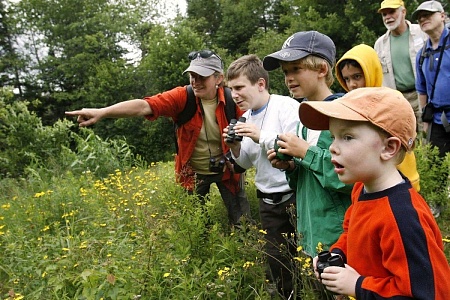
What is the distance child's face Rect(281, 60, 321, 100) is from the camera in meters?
2.24

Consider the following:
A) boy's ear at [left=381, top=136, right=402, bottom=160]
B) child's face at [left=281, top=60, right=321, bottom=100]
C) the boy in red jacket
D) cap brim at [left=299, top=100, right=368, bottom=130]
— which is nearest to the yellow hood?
child's face at [left=281, top=60, right=321, bottom=100]

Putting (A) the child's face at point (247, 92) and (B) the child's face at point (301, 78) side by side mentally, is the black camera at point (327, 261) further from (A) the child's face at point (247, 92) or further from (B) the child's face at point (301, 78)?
(A) the child's face at point (247, 92)

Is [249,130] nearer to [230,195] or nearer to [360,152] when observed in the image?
[360,152]

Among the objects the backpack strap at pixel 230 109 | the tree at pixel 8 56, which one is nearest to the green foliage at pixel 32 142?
the backpack strap at pixel 230 109

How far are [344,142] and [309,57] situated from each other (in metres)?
0.94

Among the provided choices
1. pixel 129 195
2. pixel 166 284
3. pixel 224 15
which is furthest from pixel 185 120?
pixel 224 15

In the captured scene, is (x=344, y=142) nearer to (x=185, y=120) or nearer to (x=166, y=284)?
(x=166, y=284)

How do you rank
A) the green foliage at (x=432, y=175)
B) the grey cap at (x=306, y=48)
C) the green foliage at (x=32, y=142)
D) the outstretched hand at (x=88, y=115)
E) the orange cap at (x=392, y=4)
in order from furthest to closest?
the green foliage at (x=32, y=142) → the orange cap at (x=392, y=4) → the green foliage at (x=432, y=175) → the outstretched hand at (x=88, y=115) → the grey cap at (x=306, y=48)

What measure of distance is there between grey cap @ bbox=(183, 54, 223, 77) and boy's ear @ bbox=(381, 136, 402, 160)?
7.13 ft

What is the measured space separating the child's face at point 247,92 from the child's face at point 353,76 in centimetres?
59

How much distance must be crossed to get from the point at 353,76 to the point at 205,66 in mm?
1383

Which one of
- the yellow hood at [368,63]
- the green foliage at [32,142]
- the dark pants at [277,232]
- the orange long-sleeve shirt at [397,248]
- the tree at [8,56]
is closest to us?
the orange long-sleeve shirt at [397,248]

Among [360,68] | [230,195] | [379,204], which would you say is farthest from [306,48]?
[230,195]

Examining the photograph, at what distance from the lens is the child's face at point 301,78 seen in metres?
2.24
